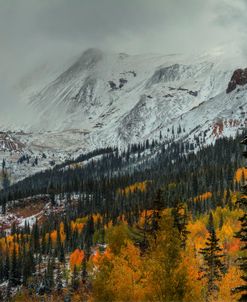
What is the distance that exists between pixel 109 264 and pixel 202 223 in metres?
115

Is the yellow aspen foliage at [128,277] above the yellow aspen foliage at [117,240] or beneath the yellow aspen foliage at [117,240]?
beneath

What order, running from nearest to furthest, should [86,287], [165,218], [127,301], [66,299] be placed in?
[165,218], [127,301], [66,299], [86,287]

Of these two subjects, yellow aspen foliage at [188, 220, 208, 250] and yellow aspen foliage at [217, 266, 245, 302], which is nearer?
yellow aspen foliage at [217, 266, 245, 302]

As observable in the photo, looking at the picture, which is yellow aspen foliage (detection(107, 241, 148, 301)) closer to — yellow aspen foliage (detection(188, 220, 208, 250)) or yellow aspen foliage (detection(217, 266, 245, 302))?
yellow aspen foliage (detection(217, 266, 245, 302))

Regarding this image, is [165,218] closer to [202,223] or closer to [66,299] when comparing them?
[66,299]

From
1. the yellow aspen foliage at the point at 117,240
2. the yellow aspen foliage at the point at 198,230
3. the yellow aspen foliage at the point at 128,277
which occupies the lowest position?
the yellow aspen foliage at the point at 198,230

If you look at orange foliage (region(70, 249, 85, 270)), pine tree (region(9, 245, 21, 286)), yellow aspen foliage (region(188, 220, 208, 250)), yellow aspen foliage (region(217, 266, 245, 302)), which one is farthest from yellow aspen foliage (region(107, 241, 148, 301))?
pine tree (region(9, 245, 21, 286))

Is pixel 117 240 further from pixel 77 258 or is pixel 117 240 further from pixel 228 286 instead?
pixel 77 258

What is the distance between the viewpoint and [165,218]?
Result: 44406 millimetres

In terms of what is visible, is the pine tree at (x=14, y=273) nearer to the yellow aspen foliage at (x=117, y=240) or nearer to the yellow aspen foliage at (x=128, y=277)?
the yellow aspen foliage at (x=117, y=240)


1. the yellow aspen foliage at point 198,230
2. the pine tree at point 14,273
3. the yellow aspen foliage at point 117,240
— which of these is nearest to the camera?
the yellow aspen foliage at point 117,240

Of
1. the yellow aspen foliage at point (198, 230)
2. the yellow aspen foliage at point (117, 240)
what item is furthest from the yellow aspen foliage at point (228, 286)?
the yellow aspen foliage at point (198, 230)

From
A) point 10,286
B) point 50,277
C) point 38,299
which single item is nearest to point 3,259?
point 10,286

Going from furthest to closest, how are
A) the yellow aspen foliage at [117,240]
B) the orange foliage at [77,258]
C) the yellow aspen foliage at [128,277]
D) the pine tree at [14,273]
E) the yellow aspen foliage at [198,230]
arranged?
the orange foliage at [77,258] → the pine tree at [14,273] → the yellow aspen foliage at [198,230] → the yellow aspen foliage at [117,240] → the yellow aspen foliage at [128,277]
